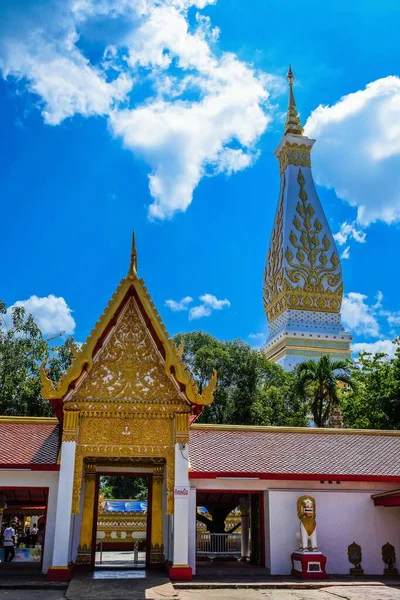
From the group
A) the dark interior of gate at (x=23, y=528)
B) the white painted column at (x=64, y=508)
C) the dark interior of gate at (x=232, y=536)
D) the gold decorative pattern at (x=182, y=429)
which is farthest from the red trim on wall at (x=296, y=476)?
the dark interior of gate at (x=23, y=528)

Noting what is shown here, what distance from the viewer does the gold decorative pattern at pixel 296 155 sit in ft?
179

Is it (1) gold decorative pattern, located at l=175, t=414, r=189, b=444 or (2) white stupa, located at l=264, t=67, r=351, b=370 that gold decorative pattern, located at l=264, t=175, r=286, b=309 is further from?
(1) gold decorative pattern, located at l=175, t=414, r=189, b=444

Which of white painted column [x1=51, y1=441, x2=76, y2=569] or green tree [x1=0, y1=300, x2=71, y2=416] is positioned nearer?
white painted column [x1=51, y1=441, x2=76, y2=569]

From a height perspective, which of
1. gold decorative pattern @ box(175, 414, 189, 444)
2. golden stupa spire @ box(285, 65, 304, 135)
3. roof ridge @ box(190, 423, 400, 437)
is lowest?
gold decorative pattern @ box(175, 414, 189, 444)

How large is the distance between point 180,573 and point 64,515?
2.61m

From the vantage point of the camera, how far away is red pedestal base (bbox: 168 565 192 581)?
11.5m

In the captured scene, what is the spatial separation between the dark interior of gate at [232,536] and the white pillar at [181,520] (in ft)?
6.78

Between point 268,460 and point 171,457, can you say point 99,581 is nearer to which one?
point 171,457

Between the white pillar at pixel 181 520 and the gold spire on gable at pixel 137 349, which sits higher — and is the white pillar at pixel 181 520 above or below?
below

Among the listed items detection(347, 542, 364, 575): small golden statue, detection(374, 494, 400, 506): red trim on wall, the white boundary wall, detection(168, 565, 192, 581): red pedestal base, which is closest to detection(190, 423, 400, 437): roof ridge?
the white boundary wall

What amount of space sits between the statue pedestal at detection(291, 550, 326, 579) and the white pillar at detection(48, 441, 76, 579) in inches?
201

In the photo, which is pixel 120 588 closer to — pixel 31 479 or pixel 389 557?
pixel 31 479

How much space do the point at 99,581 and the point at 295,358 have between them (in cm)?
3467

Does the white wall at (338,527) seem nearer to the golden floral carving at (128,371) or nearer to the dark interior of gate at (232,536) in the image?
the dark interior of gate at (232,536)
